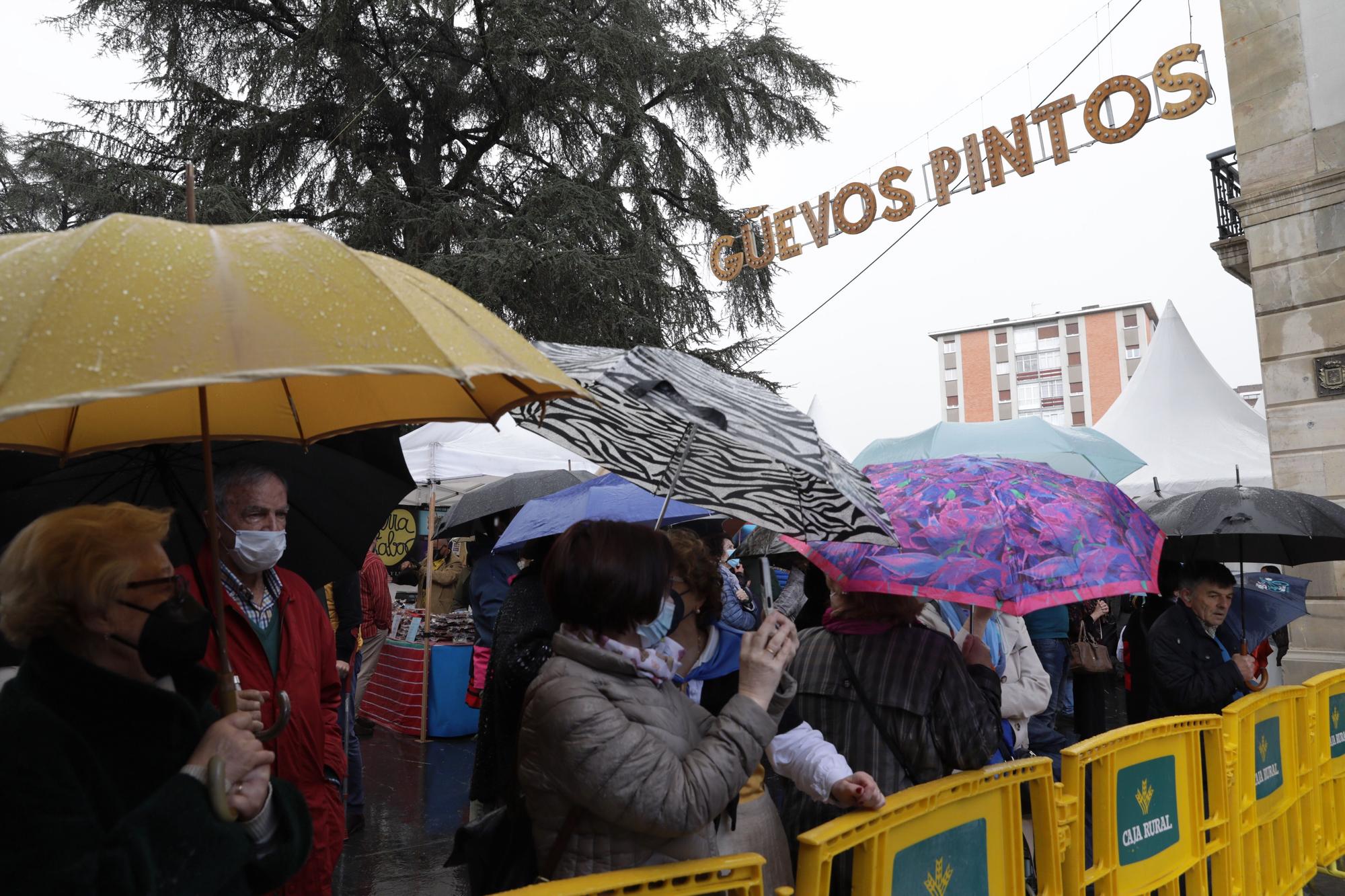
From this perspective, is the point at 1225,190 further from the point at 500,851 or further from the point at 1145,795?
the point at 500,851

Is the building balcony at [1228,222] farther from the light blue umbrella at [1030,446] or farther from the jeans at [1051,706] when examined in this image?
the jeans at [1051,706]

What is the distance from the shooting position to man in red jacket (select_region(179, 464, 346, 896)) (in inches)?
113

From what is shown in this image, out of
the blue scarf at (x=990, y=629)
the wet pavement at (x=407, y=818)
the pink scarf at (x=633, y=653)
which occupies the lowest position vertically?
the wet pavement at (x=407, y=818)

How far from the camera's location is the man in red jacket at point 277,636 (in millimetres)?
2879

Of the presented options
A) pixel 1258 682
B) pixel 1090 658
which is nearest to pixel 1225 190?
pixel 1090 658

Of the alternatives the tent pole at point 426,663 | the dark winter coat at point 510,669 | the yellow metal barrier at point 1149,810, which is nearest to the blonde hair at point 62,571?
the dark winter coat at point 510,669

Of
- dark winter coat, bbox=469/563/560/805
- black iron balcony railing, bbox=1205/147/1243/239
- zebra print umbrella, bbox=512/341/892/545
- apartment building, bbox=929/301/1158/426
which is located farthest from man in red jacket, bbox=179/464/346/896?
apartment building, bbox=929/301/1158/426

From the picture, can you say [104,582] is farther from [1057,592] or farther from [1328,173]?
[1328,173]

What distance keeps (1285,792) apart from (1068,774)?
213 cm

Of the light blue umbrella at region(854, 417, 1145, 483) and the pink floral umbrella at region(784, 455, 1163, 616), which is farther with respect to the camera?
the light blue umbrella at region(854, 417, 1145, 483)

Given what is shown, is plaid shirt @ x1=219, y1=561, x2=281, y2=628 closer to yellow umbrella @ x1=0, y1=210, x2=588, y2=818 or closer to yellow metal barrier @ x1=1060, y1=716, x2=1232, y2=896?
yellow umbrella @ x1=0, y1=210, x2=588, y2=818

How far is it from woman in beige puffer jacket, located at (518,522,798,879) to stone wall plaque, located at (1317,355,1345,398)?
10.1 metres

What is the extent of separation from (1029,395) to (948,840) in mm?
103969

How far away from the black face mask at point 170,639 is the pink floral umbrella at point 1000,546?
183cm
